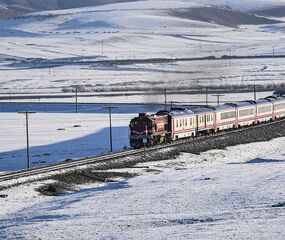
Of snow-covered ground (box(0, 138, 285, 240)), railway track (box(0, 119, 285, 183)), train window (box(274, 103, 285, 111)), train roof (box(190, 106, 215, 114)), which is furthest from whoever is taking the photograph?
train window (box(274, 103, 285, 111))

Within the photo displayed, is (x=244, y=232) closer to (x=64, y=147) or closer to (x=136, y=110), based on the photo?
(x=64, y=147)

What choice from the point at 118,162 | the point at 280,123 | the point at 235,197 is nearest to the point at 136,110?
the point at 280,123

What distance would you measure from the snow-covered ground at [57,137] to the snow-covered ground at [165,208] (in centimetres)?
1189

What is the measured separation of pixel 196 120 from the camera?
79438mm

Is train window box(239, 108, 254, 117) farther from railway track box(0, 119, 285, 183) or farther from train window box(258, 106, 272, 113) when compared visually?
railway track box(0, 119, 285, 183)

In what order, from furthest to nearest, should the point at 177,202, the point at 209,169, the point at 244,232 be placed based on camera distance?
the point at 209,169 → the point at 177,202 → the point at 244,232

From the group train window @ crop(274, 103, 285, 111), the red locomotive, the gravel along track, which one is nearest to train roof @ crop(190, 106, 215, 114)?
the gravel along track

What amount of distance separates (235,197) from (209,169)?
1614 centimetres

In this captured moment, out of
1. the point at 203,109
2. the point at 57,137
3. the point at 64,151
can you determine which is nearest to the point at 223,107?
the point at 203,109

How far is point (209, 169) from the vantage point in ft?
209

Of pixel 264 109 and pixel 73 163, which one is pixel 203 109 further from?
pixel 73 163

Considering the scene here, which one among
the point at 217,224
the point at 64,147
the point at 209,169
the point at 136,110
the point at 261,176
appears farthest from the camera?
the point at 136,110

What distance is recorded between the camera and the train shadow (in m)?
69.0

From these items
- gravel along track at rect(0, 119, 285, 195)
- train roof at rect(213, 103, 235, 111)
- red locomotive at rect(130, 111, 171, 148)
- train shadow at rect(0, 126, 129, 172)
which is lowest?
train shadow at rect(0, 126, 129, 172)
